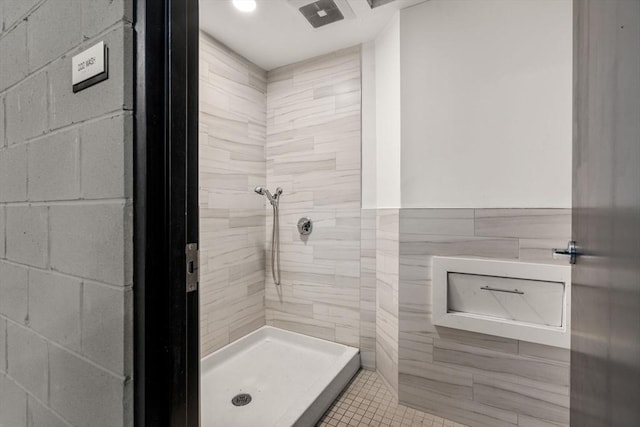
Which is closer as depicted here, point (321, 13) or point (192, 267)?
point (192, 267)

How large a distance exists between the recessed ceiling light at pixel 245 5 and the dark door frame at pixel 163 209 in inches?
42.7

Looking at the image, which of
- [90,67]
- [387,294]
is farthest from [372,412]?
[90,67]

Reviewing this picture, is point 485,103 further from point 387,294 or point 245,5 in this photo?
point 245,5

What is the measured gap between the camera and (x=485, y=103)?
1.31 meters

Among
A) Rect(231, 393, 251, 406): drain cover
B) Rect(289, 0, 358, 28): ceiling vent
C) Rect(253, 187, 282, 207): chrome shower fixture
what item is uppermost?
Rect(289, 0, 358, 28): ceiling vent

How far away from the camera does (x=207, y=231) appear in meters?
Result: 1.73

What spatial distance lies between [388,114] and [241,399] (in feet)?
5.78

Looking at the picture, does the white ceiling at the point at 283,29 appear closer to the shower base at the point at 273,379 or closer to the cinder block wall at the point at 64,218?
the cinder block wall at the point at 64,218

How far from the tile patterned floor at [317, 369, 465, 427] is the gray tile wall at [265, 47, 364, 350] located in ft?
1.07

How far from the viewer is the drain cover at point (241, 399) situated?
1480 millimetres

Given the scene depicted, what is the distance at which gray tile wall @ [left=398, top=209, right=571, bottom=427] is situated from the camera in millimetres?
1193

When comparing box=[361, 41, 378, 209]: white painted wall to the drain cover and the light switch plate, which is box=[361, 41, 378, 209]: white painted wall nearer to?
the drain cover

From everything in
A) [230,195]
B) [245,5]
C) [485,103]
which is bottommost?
[230,195]

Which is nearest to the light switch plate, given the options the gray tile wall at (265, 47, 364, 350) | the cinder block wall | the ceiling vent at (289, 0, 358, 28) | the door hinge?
the cinder block wall
